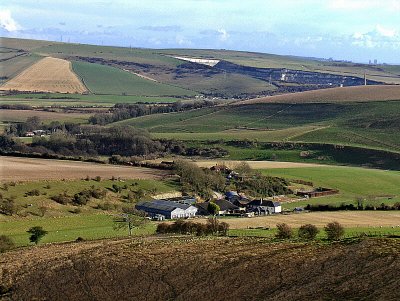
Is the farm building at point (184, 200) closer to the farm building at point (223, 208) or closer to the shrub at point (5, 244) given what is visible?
the farm building at point (223, 208)

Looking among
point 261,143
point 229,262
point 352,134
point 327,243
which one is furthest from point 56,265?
point 352,134

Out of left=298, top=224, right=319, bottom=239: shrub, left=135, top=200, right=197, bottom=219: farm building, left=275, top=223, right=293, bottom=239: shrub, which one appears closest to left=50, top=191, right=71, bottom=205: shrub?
left=135, top=200, right=197, bottom=219: farm building

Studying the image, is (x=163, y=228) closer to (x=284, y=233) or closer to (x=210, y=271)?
(x=284, y=233)

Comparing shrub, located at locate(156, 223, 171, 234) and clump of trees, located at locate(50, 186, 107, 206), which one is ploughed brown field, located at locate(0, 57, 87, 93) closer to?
clump of trees, located at locate(50, 186, 107, 206)

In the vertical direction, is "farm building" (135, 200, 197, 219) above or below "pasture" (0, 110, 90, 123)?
above

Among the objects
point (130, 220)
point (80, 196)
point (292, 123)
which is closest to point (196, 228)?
point (130, 220)

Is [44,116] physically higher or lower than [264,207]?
lower

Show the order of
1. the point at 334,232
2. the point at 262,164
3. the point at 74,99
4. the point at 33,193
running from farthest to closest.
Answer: the point at 74,99, the point at 262,164, the point at 33,193, the point at 334,232
